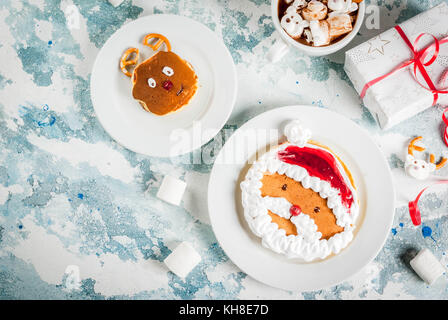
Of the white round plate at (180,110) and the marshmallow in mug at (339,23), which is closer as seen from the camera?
the marshmallow in mug at (339,23)

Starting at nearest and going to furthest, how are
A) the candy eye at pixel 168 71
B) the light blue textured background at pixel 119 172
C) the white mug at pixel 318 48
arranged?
the white mug at pixel 318 48 < the candy eye at pixel 168 71 < the light blue textured background at pixel 119 172

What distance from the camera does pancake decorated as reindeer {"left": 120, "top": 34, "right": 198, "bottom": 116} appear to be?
1.34m

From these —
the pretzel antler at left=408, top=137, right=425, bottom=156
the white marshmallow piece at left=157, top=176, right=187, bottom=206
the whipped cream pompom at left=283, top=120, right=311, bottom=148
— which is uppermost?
the whipped cream pompom at left=283, top=120, right=311, bottom=148

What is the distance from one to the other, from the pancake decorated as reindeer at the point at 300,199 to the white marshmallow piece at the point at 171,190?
9.7 inches

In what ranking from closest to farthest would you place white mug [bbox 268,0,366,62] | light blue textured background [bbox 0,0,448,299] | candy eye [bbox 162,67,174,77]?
white mug [bbox 268,0,366,62]
candy eye [bbox 162,67,174,77]
light blue textured background [bbox 0,0,448,299]

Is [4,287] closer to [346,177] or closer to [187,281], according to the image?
[187,281]

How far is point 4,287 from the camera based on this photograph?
149 centimetres

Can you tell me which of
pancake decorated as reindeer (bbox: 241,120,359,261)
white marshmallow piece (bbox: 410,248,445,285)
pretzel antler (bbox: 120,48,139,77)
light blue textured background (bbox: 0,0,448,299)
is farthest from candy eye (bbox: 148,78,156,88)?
white marshmallow piece (bbox: 410,248,445,285)

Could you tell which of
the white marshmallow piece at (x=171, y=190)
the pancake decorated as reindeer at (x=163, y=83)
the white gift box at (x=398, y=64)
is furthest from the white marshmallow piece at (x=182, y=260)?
the white gift box at (x=398, y=64)

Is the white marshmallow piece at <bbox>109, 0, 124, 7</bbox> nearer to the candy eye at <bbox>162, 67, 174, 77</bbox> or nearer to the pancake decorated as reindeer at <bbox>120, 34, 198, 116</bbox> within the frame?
the pancake decorated as reindeer at <bbox>120, 34, 198, 116</bbox>

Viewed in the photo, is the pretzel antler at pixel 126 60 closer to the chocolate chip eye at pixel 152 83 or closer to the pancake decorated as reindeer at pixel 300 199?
the chocolate chip eye at pixel 152 83

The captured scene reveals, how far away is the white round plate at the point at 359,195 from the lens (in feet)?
4.35

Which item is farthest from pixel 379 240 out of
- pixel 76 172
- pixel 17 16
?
pixel 17 16
